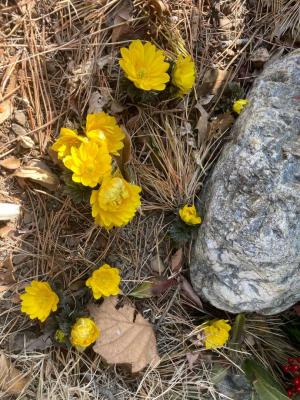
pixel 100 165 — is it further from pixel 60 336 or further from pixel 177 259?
pixel 60 336

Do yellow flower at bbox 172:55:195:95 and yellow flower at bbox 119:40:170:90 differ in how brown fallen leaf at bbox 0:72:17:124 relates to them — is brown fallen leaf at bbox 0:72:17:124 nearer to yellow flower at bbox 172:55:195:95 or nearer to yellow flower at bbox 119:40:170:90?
yellow flower at bbox 119:40:170:90

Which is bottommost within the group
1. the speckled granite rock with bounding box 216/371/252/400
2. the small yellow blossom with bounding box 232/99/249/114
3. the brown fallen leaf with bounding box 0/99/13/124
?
the speckled granite rock with bounding box 216/371/252/400

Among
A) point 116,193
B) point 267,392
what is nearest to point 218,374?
point 267,392

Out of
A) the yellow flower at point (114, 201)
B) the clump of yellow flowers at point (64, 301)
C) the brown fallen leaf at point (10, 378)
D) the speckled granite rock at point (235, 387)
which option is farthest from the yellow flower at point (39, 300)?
the speckled granite rock at point (235, 387)

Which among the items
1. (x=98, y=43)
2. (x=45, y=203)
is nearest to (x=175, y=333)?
(x=45, y=203)

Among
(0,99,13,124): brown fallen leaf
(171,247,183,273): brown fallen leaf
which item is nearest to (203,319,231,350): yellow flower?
(171,247,183,273): brown fallen leaf

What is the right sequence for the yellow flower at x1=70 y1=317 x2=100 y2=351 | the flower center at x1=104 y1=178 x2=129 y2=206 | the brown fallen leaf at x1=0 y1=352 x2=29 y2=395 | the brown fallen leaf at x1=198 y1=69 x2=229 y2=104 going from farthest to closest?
1. the brown fallen leaf at x1=198 y1=69 x2=229 y2=104
2. the brown fallen leaf at x1=0 y1=352 x2=29 y2=395
3. the yellow flower at x1=70 y1=317 x2=100 y2=351
4. the flower center at x1=104 y1=178 x2=129 y2=206

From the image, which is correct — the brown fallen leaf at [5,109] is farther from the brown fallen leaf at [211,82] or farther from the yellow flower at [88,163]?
the brown fallen leaf at [211,82]
